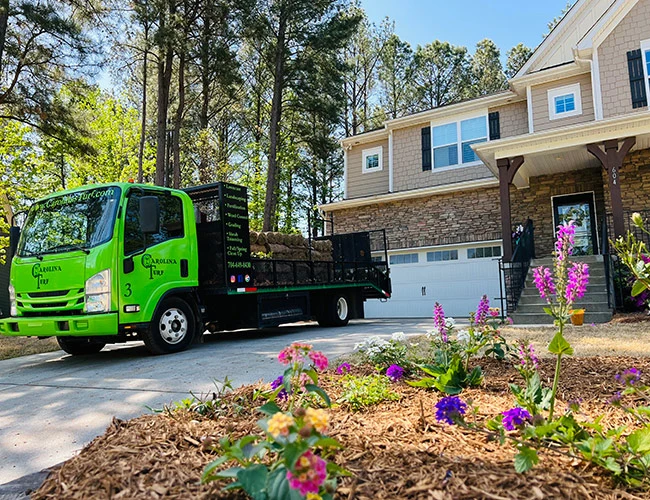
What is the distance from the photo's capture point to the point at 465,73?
1068 inches

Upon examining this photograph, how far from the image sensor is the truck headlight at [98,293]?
555cm

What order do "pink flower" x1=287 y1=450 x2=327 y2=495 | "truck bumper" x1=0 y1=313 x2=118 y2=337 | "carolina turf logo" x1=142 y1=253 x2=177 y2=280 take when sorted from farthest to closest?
"carolina turf logo" x1=142 y1=253 x2=177 y2=280, "truck bumper" x1=0 y1=313 x2=118 y2=337, "pink flower" x1=287 y1=450 x2=327 y2=495

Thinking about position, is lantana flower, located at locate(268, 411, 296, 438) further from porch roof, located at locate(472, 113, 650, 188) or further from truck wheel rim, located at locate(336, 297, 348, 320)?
porch roof, located at locate(472, 113, 650, 188)

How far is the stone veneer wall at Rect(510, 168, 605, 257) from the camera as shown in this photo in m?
Result: 12.1

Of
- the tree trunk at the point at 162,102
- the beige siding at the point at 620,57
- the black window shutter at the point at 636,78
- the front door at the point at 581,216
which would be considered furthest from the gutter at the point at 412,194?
the tree trunk at the point at 162,102

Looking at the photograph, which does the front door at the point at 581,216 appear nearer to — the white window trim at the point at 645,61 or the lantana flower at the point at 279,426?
the white window trim at the point at 645,61

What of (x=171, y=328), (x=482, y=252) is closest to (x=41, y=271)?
(x=171, y=328)

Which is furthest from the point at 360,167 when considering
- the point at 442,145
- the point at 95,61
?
the point at 95,61

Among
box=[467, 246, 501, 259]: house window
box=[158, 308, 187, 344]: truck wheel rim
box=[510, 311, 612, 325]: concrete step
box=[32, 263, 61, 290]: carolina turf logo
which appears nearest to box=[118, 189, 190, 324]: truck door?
box=[158, 308, 187, 344]: truck wheel rim

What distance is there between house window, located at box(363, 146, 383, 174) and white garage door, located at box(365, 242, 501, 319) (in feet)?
Result: 12.3

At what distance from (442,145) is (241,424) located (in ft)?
48.2

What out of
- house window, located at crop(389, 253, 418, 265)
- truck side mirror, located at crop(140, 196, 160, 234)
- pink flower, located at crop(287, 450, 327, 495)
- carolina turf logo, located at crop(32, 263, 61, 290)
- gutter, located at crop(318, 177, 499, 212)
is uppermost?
gutter, located at crop(318, 177, 499, 212)

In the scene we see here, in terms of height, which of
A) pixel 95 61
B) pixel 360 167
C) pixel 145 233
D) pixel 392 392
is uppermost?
pixel 95 61

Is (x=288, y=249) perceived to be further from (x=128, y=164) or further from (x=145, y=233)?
(x=128, y=164)
